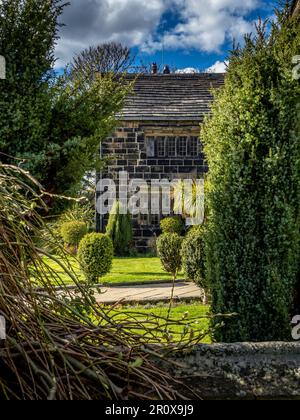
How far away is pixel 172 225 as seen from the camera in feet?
57.5

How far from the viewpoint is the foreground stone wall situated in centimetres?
156

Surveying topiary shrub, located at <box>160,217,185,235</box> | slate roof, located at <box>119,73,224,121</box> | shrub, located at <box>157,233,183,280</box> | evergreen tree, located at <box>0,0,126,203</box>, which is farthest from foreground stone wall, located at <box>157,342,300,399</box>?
slate roof, located at <box>119,73,224,121</box>

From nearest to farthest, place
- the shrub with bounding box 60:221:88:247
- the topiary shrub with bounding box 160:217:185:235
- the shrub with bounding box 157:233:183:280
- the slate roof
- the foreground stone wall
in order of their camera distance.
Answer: the foreground stone wall, the shrub with bounding box 157:233:183:280, the shrub with bounding box 60:221:88:247, the topiary shrub with bounding box 160:217:185:235, the slate roof

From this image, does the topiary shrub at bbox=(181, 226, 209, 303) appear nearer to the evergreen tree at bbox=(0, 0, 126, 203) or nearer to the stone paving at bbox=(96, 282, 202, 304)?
the stone paving at bbox=(96, 282, 202, 304)

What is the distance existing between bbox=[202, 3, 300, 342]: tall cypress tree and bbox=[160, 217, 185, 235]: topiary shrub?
12297 mm

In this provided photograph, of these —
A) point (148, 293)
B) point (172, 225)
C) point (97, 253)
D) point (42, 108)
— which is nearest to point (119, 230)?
point (172, 225)

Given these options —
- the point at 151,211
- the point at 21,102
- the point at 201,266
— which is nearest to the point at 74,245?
the point at 151,211

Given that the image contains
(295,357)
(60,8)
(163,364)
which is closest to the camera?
(163,364)

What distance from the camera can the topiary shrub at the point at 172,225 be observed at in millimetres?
17500

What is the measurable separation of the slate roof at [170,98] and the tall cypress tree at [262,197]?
12576 mm

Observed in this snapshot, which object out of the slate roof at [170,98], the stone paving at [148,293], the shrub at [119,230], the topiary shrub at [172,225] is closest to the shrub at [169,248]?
the stone paving at [148,293]

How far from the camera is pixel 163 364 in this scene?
1.56 metres
